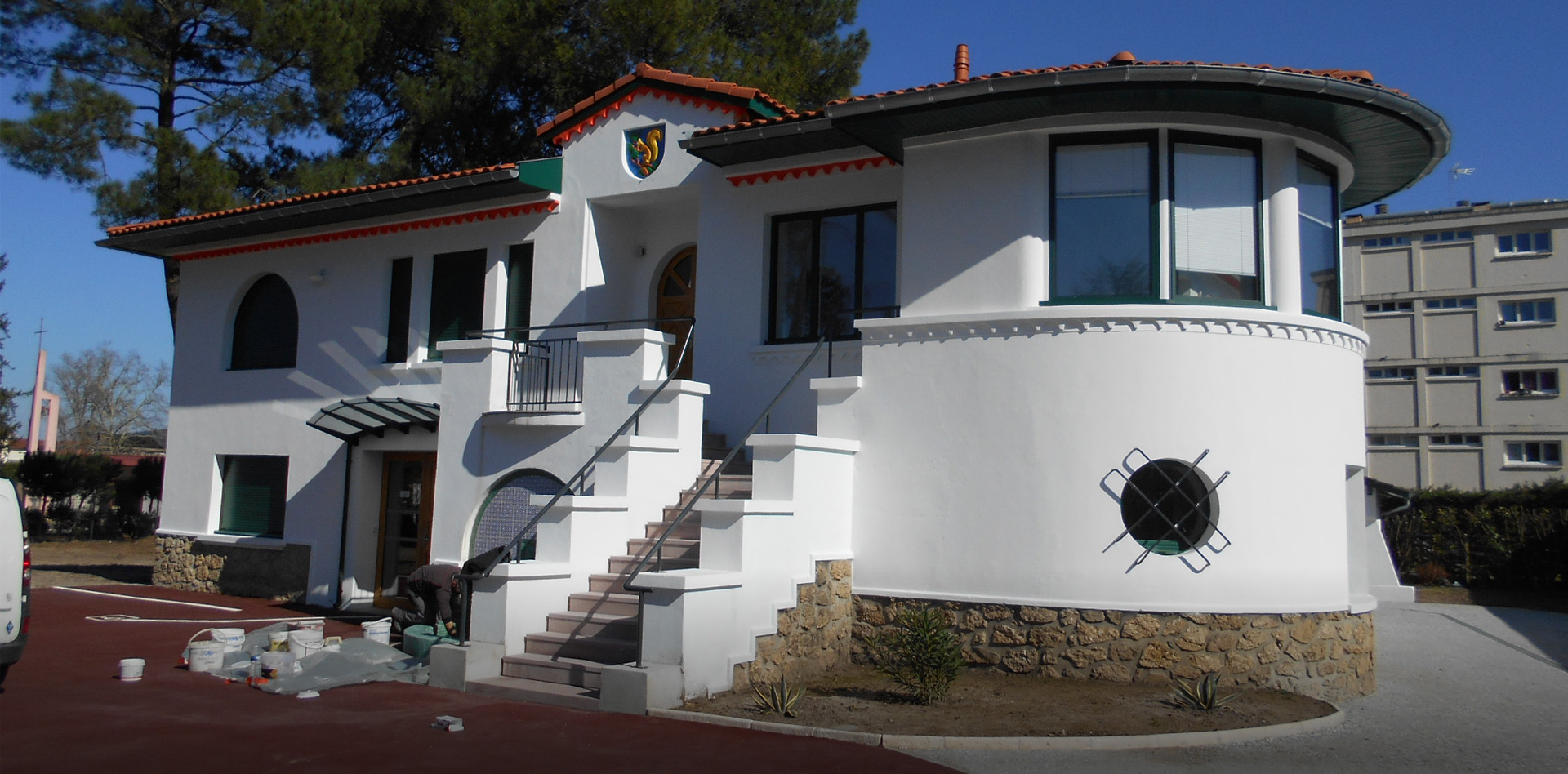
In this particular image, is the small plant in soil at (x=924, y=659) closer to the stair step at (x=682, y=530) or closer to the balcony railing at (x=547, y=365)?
the stair step at (x=682, y=530)

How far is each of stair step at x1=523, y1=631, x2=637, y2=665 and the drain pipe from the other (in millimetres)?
6572

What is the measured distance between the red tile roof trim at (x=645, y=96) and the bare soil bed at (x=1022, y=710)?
6.80 meters

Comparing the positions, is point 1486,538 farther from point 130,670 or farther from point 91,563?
point 91,563

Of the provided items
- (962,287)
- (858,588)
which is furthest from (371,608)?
(962,287)

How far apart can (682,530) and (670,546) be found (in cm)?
41

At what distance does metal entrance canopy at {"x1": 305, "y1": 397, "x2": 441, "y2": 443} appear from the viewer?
14.3 metres

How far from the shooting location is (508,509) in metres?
12.8

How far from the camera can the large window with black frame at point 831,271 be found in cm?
1220

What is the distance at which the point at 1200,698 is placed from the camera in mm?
8344

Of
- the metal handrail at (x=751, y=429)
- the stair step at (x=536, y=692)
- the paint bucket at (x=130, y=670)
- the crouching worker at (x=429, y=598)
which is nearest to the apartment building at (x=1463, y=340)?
the metal handrail at (x=751, y=429)

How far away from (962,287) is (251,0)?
16.1 m

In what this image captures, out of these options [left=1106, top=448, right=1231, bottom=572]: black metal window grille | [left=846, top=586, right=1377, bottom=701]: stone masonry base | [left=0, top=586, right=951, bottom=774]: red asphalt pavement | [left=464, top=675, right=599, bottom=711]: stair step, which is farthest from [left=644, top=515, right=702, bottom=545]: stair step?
[left=1106, top=448, right=1231, bottom=572]: black metal window grille

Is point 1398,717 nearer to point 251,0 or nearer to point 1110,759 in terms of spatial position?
point 1110,759

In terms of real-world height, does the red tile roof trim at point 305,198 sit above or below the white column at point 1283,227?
above
